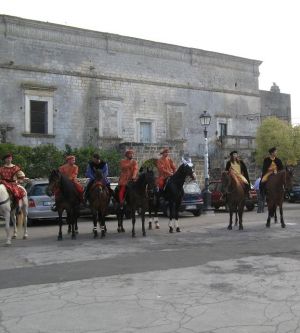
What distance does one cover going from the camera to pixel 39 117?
3150 cm

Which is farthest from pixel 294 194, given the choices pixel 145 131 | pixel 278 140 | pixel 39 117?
pixel 39 117

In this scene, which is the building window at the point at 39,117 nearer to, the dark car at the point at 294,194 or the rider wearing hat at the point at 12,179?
the dark car at the point at 294,194

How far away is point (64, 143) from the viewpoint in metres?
32.3

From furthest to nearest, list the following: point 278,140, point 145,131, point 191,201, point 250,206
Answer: point 145,131 → point 278,140 → point 250,206 → point 191,201

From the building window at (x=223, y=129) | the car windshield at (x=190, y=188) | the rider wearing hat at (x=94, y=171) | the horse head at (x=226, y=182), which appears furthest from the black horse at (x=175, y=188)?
the building window at (x=223, y=129)

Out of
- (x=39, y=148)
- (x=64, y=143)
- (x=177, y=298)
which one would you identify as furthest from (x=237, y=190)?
(x=64, y=143)

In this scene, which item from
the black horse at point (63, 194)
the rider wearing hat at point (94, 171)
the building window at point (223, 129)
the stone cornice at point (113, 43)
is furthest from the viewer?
the building window at point (223, 129)

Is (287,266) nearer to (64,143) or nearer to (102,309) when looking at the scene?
(102,309)

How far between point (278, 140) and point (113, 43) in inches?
516

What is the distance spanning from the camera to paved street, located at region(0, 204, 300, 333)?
5744mm

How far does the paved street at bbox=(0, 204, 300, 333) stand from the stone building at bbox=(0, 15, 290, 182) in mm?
19475

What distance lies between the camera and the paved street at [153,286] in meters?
5.74

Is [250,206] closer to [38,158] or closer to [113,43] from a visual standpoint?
[38,158]

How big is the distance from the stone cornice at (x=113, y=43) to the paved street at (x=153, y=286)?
20.7 m
